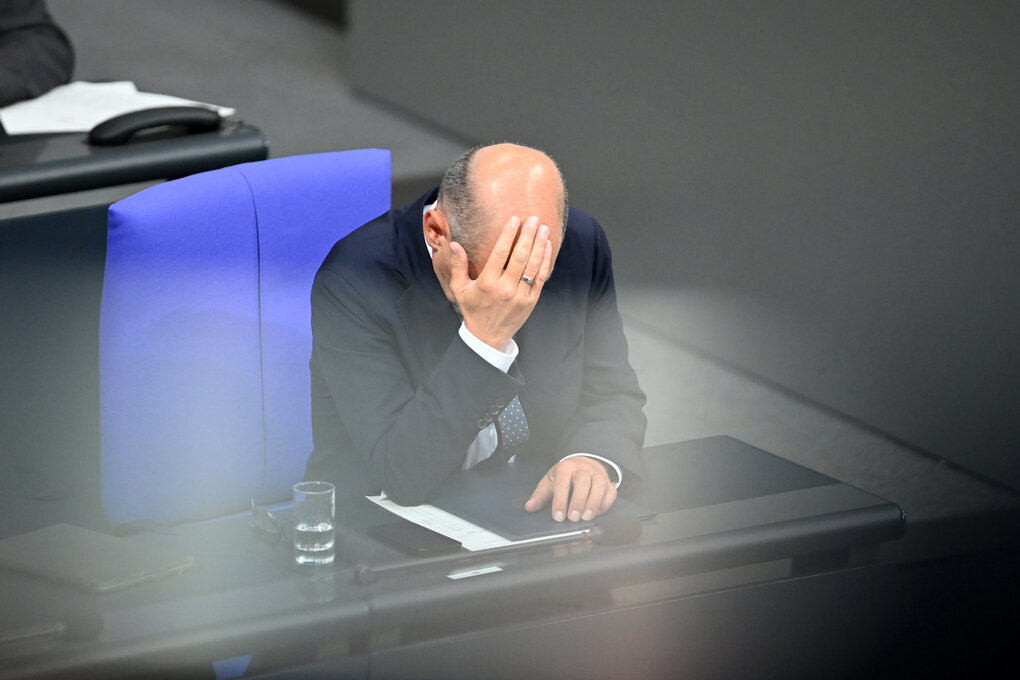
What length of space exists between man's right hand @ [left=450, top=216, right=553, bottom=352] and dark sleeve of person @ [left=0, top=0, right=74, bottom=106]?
4.47ft

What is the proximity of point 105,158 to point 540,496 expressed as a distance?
1.18 m

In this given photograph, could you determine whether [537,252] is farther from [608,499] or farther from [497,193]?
[608,499]

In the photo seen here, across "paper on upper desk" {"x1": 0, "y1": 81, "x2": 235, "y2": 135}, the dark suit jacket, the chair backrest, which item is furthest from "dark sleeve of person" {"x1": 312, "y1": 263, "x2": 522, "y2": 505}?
"paper on upper desk" {"x1": 0, "y1": 81, "x2": 235, "y2": 135}

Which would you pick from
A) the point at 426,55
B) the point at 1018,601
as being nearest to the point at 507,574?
the point at 1018,601

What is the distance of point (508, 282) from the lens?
53.4 inches

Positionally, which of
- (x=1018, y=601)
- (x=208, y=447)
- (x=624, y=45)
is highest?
(x=624, y=45)

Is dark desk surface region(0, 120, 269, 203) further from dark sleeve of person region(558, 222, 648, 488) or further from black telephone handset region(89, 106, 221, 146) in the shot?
dark sleeve of person region(558, 222, 648, 488)

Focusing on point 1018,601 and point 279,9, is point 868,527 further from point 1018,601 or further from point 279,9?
point 279,9

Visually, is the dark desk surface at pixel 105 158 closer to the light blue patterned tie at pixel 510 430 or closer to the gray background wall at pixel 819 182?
the light blue patterned tie at pixel 510 430

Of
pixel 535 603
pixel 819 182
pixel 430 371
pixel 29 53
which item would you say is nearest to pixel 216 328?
pixel 430 371

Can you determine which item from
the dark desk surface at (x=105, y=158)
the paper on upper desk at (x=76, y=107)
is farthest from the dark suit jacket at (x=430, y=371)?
the paper on upper desk at (x=76, y=107)

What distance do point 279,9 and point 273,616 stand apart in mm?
5094

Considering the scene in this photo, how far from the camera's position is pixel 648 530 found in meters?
1.21

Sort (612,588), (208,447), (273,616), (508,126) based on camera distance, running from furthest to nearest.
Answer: (508,126), (208,447), (612,588), (273,616)
